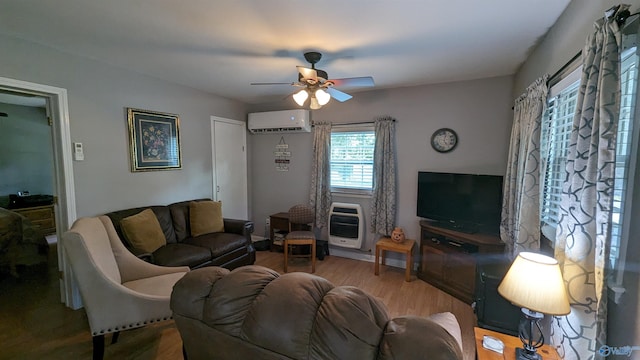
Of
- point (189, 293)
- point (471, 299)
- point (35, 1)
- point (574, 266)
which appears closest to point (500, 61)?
point (574, 266)

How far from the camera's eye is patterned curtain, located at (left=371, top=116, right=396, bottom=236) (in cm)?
366

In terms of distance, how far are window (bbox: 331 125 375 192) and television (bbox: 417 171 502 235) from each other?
0.82 meters

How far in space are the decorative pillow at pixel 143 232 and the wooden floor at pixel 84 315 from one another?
0.76 meters

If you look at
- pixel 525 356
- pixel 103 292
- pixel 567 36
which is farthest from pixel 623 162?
pixel 103 292

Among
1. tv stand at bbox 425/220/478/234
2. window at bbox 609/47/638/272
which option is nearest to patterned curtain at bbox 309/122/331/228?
tv stand at bbox 425/220/478/234

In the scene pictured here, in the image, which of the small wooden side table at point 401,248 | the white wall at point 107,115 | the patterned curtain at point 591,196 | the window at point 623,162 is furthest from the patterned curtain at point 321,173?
the window at point 623,162

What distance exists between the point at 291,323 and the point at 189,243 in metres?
2.67

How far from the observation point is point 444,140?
11.2 ft

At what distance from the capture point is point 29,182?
191 inches

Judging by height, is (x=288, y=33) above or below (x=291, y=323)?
above

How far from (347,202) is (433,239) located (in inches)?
53.2

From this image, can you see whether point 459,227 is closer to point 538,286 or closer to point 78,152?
point 538,286

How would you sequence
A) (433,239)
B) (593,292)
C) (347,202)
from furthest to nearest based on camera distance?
(347,202)
(433,239)
(593,292)

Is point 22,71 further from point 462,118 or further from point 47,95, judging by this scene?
point 462,118
